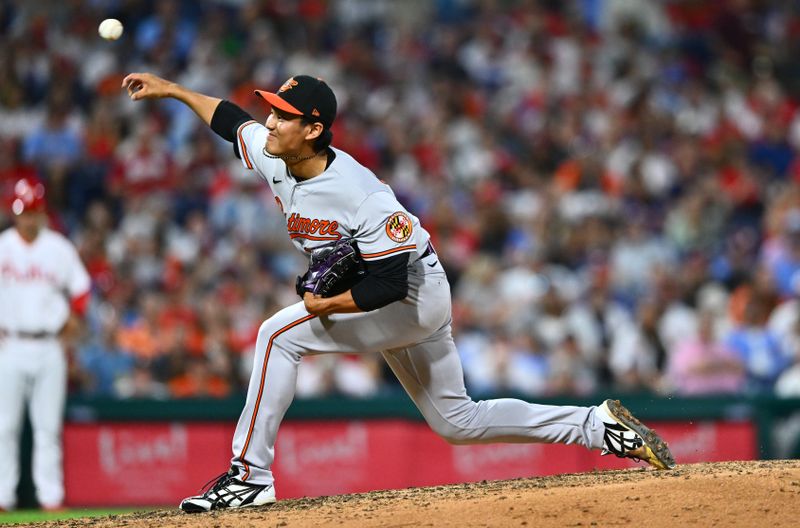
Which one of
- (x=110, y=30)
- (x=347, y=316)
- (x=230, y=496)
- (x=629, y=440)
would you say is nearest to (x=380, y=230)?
(x=347, y=316)

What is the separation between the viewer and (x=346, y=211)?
503cm

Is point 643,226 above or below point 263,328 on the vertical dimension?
above

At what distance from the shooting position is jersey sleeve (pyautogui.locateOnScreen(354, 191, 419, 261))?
16.3ft

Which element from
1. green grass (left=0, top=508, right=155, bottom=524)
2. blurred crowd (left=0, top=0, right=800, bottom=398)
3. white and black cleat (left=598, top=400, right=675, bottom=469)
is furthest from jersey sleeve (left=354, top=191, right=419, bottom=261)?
blurred crowd (left=0, top=0, right=800, bottom=398)

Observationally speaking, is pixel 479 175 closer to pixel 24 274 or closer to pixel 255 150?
pixel 24 274

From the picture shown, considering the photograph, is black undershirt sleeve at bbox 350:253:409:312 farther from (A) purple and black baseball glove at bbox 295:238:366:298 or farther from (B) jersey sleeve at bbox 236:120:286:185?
(B) jersey sleeve at bbox 236:120:286:185

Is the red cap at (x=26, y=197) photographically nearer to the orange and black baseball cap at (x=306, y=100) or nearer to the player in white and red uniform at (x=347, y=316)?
the player in white and red uniform at (x=347, y=316)

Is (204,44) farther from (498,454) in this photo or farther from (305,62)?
(498,454)

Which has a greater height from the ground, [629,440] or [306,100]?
[306,100]

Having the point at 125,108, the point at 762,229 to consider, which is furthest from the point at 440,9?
the point at 762,229

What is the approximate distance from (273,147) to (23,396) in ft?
13.9

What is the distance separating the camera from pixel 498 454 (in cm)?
908

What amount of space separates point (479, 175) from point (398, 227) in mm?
7513

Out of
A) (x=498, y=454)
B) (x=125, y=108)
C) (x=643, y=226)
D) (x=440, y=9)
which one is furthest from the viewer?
(x=440, y=9)
